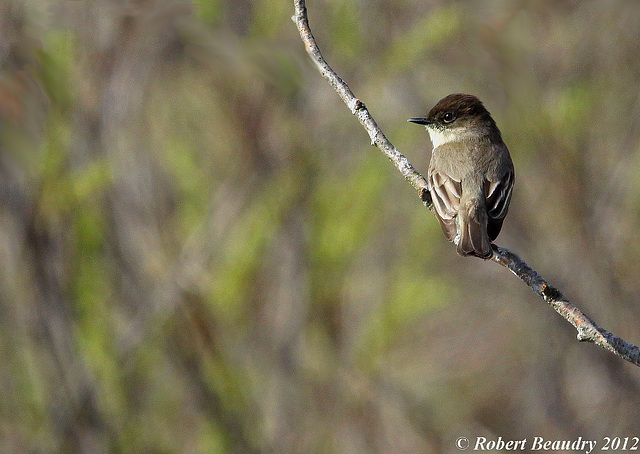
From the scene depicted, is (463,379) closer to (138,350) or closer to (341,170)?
(341,170)

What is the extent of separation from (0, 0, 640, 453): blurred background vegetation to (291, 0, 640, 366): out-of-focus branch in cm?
215

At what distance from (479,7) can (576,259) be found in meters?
2.16

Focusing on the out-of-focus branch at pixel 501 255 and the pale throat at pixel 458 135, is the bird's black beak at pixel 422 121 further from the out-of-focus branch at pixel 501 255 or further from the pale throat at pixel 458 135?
the out-of-focus branch at pixel 501 255

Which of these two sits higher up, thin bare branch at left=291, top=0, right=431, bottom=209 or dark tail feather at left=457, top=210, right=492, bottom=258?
thin bare branch at left=291, top=0, right=431, bottom=209

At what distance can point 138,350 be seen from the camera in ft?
18.2

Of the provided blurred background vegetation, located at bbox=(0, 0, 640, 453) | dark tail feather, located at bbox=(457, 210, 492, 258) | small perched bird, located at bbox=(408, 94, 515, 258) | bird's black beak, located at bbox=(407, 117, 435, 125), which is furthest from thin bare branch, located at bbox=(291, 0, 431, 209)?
blurred background vegetation, located at bbox=(0, 0, 640, 453)

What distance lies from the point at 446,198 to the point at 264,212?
1936mm

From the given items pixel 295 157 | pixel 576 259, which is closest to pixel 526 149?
pixel 576 259

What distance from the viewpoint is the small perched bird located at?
13.1 feet

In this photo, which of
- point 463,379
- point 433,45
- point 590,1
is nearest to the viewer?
point 433,45

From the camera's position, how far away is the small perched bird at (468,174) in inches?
157

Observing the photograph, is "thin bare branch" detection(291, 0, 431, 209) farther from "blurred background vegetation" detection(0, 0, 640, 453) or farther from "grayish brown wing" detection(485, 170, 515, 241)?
"blurred background vegetation" detection(0, 0, 640, 453)

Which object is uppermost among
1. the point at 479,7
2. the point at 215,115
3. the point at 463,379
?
the point at 479,7

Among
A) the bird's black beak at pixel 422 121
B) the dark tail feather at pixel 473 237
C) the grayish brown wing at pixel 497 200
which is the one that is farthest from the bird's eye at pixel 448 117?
A: the dark tail feather at pixel 473 237
